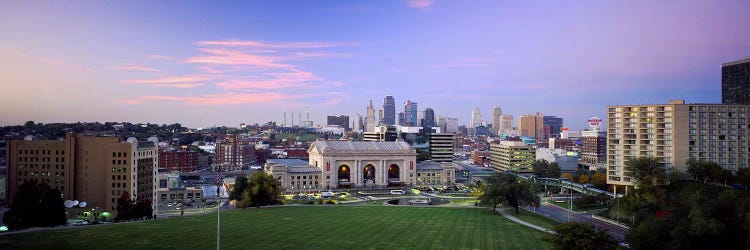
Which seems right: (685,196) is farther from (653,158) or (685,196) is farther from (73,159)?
(73,159)

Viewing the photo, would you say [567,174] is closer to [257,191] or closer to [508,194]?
[508,194]

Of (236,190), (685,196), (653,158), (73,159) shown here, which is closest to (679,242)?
(685,196)

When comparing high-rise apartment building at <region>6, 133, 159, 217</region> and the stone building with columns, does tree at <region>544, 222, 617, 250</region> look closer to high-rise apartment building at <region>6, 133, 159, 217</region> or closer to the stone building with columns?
high-rise apartment building at <region>6, 133, 159, 217</region>

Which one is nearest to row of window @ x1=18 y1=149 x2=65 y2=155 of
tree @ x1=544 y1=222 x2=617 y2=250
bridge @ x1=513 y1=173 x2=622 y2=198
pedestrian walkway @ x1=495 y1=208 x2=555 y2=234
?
pedestrian walkway @ x1=495 y1=208 x2=555 y2=234

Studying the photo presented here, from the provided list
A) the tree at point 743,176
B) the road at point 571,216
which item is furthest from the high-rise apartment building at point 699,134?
the road at point 571,216

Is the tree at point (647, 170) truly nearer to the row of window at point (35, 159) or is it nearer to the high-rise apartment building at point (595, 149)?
the row of window at point (35, 159)

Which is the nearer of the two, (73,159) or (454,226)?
(454,226)
